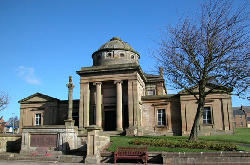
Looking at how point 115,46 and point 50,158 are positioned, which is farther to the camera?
point 115,46

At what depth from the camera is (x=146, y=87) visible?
3950 centimetres

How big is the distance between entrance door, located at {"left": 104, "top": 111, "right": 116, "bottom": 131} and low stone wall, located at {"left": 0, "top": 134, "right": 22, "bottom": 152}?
12.4 m

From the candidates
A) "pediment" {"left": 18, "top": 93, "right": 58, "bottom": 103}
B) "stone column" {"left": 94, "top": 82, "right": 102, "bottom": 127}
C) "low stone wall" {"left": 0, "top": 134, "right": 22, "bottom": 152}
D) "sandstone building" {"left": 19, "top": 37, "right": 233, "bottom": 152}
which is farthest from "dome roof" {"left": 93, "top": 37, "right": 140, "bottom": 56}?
"low stone wall" {"left": 0, "top": 134, "right": 22, "bottom": 152}

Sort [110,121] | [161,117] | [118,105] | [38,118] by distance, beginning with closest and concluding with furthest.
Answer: [118,105], [110,121], [161,117], [38,118]

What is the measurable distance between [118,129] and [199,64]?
1352 cm

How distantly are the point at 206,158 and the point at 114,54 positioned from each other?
23.9 metres

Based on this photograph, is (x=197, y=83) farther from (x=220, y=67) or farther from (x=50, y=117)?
(x=50, y=117)

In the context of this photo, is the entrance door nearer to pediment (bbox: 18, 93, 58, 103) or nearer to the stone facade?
pediment (bbox: 18, 93, 58, 103)

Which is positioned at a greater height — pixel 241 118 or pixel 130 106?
pixel 130 106

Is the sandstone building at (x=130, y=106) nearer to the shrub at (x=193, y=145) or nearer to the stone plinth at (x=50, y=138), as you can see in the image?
the stone plinth at (x=50, y=138)

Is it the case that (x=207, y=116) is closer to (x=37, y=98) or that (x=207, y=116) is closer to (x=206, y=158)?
(x=206, y=158)

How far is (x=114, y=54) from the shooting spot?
34.6 meters

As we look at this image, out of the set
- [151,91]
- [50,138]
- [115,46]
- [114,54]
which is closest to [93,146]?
[50,138]

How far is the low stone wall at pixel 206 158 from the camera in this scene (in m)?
13.0
